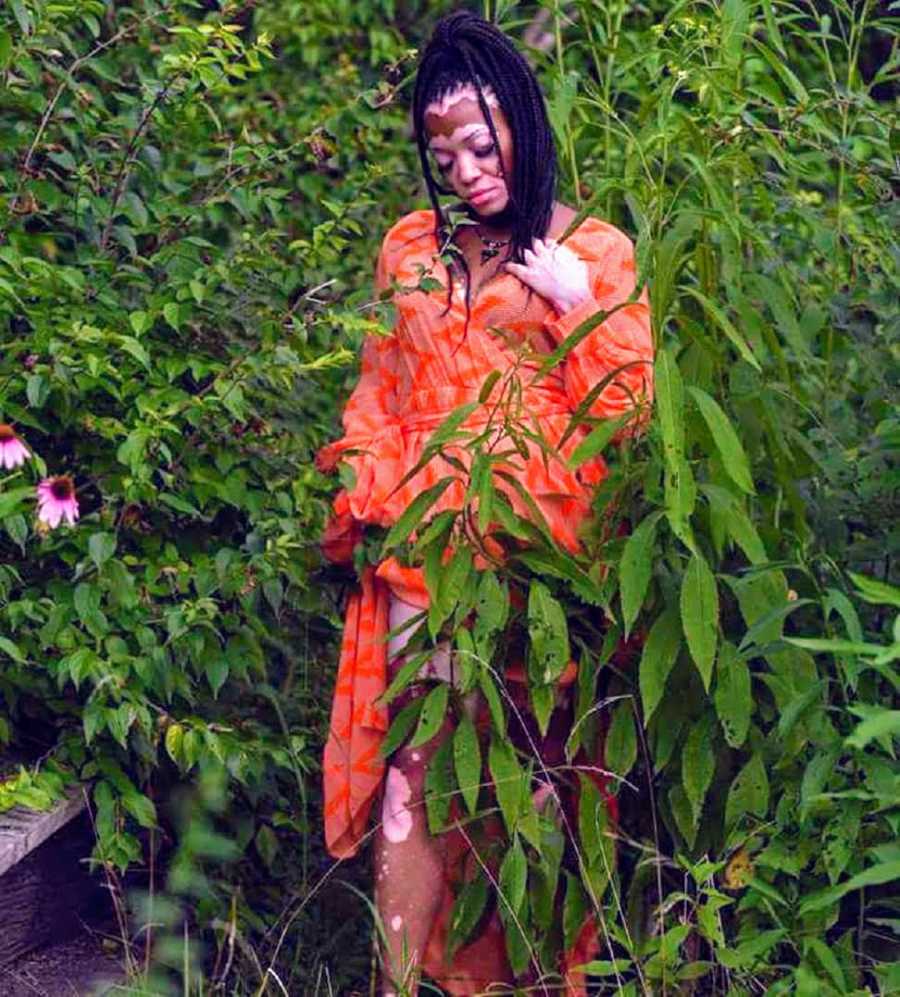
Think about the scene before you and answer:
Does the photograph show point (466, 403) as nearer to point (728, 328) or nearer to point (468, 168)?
point (468, 168)

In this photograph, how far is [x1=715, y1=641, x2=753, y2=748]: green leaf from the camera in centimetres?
342

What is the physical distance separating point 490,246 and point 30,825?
1337 millimetres

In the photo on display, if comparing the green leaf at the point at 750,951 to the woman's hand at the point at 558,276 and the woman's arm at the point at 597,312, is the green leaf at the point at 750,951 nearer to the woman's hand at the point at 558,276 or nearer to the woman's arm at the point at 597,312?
the woman's arm at the point at 597,312

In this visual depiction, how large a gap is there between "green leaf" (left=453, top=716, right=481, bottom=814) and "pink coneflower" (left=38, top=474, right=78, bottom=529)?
0.76 m

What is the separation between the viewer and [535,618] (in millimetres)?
3543

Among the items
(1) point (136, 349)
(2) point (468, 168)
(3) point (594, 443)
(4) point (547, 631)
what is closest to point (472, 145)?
(2) point (468, 168)

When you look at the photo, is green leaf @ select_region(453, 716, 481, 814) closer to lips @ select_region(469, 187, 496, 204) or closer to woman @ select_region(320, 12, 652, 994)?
woman @ select_region(320, 12, 652, 994)

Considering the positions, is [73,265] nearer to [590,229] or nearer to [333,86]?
[590,229]

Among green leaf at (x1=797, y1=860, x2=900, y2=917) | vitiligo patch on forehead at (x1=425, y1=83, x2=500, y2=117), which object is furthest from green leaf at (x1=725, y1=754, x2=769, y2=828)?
vitiligo patch on forehead at (x1=425, y1=83, x2=500, y2=117)

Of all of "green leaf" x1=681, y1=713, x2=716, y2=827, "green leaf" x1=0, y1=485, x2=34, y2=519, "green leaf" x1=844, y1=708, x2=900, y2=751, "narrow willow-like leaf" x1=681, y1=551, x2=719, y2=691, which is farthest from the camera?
"green leaf" x1=0, y1=485, x2=34, y2=519

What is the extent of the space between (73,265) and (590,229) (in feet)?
3.90

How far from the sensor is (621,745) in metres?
3.61

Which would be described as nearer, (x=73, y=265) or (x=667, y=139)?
(x=667, y=139)

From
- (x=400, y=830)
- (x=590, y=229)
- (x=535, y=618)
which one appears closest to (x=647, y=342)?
(x=590, y=229)
